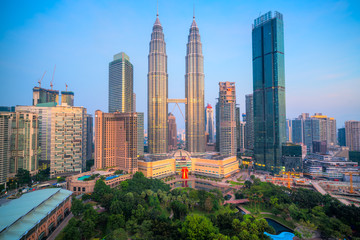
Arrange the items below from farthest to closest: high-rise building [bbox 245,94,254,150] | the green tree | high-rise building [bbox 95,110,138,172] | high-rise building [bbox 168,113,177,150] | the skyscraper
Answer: high-rise building [bbox 168,113,177,150] → high-rise building [bbox 245,94,254,150] → the skyscraper → high-rise building [bbox 95,110,138,172] → the green tree

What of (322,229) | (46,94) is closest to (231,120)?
(322,229)

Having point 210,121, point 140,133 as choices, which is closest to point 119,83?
point 140,133

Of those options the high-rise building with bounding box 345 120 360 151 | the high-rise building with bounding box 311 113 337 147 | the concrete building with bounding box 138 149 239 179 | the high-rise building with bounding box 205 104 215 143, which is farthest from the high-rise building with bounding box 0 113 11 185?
the high-rise building with bounding box 205 104 215 143

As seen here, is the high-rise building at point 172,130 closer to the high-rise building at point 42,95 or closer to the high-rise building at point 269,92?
the high-rise building at point 269,92

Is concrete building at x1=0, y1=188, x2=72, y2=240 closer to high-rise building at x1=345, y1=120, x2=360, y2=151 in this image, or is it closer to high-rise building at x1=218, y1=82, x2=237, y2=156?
high-rise building at x1=218, y1=82, x2=237, y2=156

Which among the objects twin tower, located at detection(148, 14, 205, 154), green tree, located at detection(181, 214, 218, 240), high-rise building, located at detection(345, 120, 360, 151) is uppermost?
twin tower, located at detection(148, 14, 205, 154)

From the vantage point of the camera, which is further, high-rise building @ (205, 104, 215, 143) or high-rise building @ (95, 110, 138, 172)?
high-rise building @ (205, 104, 215, 143)
